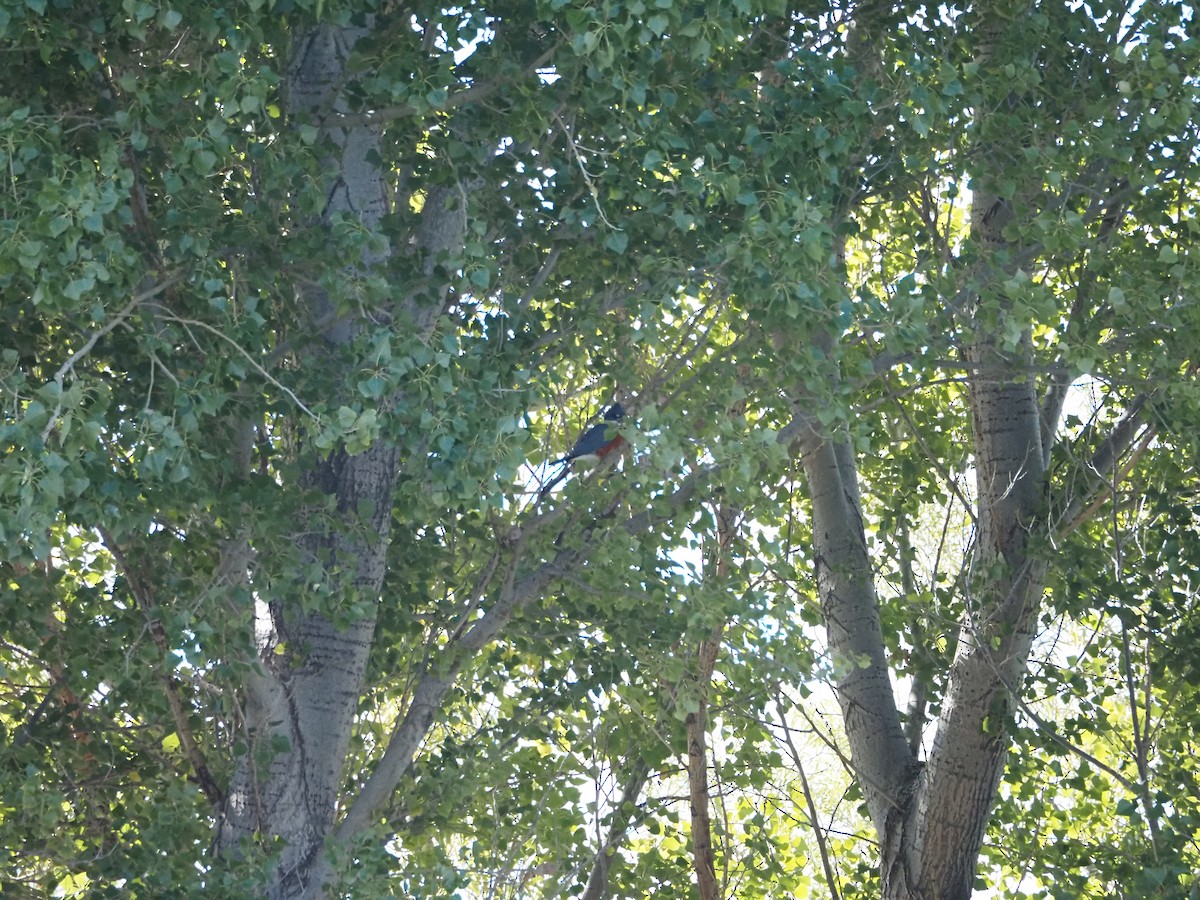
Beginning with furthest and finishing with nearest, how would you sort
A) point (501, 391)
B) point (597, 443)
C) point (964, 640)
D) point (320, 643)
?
point (964, 640) < point (597, 443) < point (320, 643) < point (501, 391)

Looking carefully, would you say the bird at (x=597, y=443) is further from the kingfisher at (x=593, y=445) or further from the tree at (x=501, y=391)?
the tree at (x=501, y=391)

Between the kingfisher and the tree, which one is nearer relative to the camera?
the tree

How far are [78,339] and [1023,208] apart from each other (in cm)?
362

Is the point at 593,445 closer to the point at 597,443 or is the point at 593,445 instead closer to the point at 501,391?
the point at 597,443

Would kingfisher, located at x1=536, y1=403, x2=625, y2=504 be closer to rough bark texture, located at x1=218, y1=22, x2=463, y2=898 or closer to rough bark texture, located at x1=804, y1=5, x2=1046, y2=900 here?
rough bark texture, located at x1=218, y1=22, x2=463, y2=898

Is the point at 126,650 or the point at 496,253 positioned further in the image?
the point at 496,253

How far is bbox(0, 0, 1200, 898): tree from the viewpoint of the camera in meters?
4.18

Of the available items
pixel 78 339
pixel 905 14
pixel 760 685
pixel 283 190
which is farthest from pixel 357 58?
pixel 760 685

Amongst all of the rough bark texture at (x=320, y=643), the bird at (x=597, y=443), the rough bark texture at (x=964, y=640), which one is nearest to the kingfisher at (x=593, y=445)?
the bird at (x=597, y=443)

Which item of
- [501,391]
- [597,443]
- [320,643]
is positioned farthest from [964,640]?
[501,391]

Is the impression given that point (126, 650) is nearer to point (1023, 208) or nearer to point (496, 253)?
point (496, 253)

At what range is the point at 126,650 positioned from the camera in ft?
15.1

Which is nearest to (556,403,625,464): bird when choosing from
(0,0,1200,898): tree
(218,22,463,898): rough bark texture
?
(0,0,1200,898): tree

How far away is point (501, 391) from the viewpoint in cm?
444
